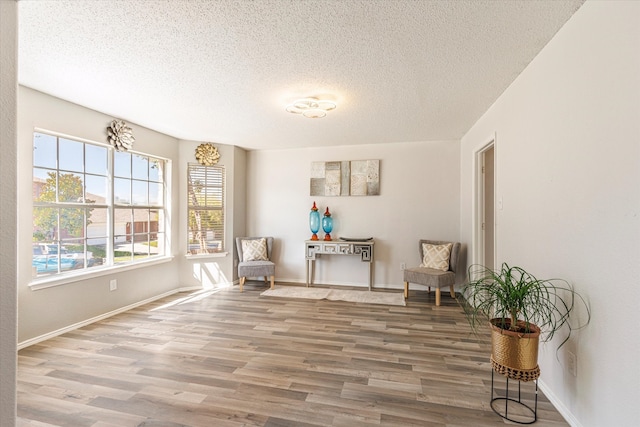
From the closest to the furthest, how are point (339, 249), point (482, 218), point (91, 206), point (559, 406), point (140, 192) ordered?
point (559, 406) → point (91, 206) → point (482, 218) → point (140, 192) → point (339, 249)

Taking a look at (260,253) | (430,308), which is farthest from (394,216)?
(260,253)

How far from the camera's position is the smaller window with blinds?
468 centimetres

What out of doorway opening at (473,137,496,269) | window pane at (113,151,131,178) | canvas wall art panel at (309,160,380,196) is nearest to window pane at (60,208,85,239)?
window pane at (113,151,131,178)

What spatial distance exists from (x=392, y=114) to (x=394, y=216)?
1.85 m

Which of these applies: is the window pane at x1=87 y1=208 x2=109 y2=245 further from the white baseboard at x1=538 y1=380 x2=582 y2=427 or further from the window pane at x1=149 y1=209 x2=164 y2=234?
the white baseboard at x1=538 y1=380 x2=582 y2=427

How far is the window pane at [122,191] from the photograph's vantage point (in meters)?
3.61

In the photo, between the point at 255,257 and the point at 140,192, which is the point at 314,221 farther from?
the point at 140,192

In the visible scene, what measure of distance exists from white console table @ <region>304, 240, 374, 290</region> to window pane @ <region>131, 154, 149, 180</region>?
8.42ft

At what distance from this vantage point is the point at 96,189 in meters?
3.39

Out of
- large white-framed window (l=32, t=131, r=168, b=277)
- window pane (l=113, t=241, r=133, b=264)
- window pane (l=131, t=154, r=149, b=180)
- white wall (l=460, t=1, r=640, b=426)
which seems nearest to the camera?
white wall (l=460, t=1, r=640, b=426)

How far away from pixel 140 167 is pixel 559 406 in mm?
4914

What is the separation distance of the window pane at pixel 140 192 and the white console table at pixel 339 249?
244cm

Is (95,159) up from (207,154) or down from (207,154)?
down

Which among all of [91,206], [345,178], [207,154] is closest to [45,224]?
[91,206]
